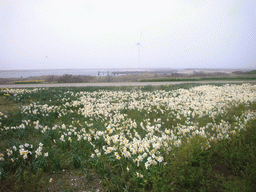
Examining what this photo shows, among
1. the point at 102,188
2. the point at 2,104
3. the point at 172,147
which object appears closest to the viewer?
the point at 102,188

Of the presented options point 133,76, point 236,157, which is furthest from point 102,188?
point 133,76

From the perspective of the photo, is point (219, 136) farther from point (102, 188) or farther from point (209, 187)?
point (102, 188)

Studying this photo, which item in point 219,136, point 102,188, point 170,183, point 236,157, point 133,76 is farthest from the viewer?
point 133,76

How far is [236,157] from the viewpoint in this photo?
321 centimetres

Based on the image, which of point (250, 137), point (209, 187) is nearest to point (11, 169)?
point (209, 187)

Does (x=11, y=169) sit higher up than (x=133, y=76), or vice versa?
(x=133, y=76)

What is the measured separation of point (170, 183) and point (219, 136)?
89.3 inches

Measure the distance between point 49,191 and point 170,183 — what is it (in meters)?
2.41

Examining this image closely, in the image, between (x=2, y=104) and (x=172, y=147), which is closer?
(x=172, y=147)

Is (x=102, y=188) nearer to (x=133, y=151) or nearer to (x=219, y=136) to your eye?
(x=133, y=151)

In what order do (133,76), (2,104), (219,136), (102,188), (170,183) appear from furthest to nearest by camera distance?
(133,76)
(2,104)
(219,136)
(102,188)
(170,183)

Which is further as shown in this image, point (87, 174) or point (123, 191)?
point (87, 174)

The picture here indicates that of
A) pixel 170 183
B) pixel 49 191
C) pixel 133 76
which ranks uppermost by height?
pixel 133 76

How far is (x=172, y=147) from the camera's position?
3477mm
